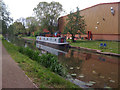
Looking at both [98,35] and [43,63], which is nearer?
[43,63]

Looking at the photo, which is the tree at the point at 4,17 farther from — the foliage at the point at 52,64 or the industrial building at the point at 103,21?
the foliage at the point at 52,64

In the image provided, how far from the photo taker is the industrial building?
2183 centimetres

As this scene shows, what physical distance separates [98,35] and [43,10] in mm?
19872

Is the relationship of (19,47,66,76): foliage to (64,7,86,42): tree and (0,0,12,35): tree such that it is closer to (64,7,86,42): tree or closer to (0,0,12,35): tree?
(64,7,86,42): tree

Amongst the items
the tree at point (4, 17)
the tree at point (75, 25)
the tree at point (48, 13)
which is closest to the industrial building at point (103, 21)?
the tree at point (75, 25)

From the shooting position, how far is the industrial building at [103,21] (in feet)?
71.6

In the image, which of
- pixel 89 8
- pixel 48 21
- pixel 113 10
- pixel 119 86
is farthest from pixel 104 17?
pixel 119 86

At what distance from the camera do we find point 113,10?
2208 cm

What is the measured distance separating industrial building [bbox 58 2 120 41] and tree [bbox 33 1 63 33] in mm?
11023

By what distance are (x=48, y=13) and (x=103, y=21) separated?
18.6 m

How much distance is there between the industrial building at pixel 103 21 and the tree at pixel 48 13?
11.0 meters

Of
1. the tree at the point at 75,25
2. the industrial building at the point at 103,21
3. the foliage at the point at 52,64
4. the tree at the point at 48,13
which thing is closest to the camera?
the foliage at the point at 52,64

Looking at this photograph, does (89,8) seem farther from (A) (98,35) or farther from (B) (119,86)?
(B) (119,86)

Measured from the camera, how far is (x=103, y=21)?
24109mm
